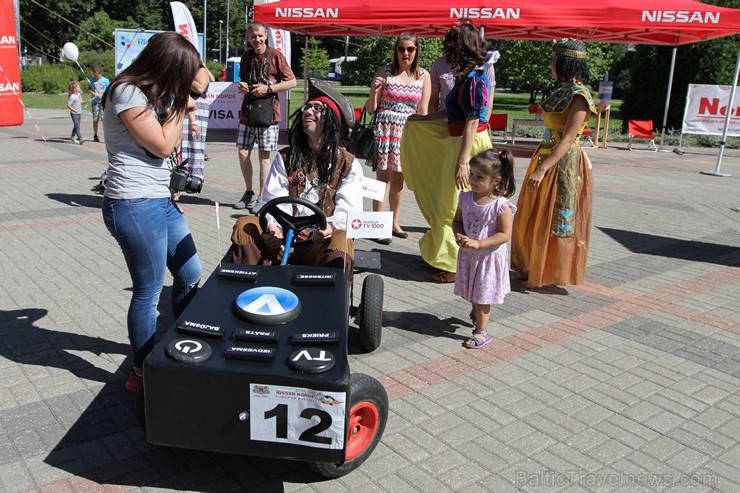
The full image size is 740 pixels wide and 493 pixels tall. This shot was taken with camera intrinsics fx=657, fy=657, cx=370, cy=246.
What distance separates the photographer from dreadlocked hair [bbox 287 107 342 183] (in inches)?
157

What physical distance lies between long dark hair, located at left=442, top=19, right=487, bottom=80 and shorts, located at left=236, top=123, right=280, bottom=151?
10.9 ft

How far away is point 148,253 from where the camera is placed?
311 cm

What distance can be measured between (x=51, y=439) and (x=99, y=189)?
5.99 m

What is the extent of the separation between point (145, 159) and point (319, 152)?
1222 millimetres

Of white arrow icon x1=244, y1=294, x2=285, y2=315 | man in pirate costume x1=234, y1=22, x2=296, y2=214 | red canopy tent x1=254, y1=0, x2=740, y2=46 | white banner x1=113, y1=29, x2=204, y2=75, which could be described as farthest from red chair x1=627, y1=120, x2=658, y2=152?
white arrow icon x1=244, y1=294, x2=285, y2=315

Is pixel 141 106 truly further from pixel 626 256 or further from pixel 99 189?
pixel 99 189

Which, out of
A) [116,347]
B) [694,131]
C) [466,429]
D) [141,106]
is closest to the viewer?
[141,106]

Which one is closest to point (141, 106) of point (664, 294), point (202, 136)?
point (664, 294)

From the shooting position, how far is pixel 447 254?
5.42m

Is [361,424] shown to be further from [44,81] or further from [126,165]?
[44,81]

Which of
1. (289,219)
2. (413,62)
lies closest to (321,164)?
(289,219)

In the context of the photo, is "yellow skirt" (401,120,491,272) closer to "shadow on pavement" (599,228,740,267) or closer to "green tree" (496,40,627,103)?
"shadow on pavement" (599,228,740,267)

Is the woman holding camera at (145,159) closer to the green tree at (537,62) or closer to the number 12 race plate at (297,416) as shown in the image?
the number 12 race plate at (297,416)

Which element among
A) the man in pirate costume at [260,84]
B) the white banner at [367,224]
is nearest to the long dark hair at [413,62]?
the man in pirate costume at [260,84]
